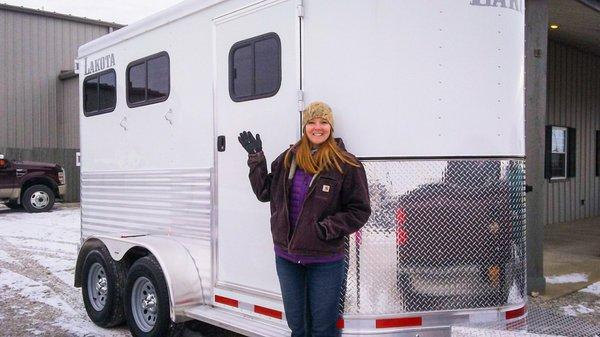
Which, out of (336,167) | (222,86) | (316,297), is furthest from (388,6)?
(316,297)

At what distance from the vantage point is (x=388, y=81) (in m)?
3.53

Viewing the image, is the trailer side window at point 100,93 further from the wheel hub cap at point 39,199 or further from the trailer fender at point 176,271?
the wheel hub cap at point 39,199

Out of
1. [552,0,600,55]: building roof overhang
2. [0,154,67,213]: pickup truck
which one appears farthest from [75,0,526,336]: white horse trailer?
[0,154,67,213]: pickup truck

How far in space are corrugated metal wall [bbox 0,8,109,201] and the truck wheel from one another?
401 centimetres

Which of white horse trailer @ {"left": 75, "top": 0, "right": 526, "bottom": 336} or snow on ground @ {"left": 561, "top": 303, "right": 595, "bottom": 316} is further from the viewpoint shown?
snow on ground @ {"left": 561, "top": 303, "right": 595, "bottom": 316}

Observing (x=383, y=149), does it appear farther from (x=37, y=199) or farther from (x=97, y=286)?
(x=37, y=199)

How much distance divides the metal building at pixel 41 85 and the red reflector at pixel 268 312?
1780cm


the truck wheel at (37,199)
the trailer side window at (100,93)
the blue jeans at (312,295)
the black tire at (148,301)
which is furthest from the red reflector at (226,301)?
the truck wheel at (37,199)

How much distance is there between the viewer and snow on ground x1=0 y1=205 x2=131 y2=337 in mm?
5518

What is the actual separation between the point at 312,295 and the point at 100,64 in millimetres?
3763

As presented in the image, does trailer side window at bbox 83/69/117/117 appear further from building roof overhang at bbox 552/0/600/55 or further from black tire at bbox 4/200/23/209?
black tire at bbox 4/200/23/209

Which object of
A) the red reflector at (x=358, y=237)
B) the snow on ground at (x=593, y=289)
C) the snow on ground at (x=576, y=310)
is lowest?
the snow on ground at (x=576, y=310)

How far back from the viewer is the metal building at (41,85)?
66.8ft


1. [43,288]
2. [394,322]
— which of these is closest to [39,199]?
[43,288]
